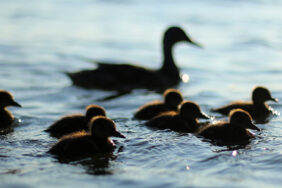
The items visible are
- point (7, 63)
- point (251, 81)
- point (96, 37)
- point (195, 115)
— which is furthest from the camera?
point (96, 37)

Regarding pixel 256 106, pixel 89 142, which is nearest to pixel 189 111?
pixel 256 106

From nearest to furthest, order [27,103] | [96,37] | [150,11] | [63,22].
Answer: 1. [27,103]
2. [96,37]
3. [63,22]
4. [150,11]

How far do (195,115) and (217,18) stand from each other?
10743 millimetres

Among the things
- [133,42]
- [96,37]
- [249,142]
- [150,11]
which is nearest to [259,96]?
[249,142]

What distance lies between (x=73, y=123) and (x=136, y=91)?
3248 mm

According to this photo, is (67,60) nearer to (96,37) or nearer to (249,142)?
(96,37)

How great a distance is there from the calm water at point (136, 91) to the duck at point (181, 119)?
272mm

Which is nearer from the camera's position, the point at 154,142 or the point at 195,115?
the point at 154,142

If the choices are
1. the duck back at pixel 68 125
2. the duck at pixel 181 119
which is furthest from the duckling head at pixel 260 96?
the duck back at pixel 68 125

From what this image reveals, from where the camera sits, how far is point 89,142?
6.71 m

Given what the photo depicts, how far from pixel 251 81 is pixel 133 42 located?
182 inches

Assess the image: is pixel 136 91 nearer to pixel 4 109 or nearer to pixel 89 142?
pixel 4 109

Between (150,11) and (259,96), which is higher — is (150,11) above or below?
above

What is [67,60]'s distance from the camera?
13.6 metres
